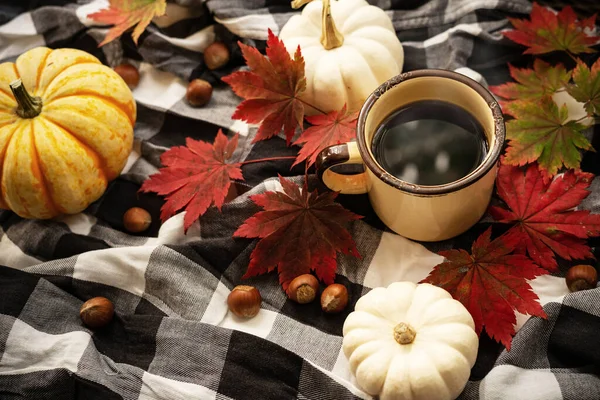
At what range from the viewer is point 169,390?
1.16 metres

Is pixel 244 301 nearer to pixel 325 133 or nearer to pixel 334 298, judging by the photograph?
pixel 334 298

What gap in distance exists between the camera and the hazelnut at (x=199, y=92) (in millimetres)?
1504

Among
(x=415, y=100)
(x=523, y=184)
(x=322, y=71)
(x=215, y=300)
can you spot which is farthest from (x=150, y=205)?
(x=523, y=184)

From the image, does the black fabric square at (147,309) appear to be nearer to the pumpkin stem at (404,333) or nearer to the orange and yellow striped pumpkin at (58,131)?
the orange and yellow striped pumpkin at (58,131)

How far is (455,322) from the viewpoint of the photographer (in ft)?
3.61

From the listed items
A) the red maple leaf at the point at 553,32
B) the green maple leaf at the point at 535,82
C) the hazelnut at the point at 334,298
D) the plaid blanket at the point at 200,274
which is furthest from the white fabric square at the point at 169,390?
the red maple leaf at the point at 553,32

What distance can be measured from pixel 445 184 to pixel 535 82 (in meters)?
0.42

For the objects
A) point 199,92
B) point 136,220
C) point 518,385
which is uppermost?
point 199,92

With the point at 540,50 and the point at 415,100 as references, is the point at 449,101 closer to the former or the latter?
the point at 415,100

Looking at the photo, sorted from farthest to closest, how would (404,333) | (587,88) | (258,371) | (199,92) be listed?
(199,92) → (587,88) → (258,371) → (404,333)

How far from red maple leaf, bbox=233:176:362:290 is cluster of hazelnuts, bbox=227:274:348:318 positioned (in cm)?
2

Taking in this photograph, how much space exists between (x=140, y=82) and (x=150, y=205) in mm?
327

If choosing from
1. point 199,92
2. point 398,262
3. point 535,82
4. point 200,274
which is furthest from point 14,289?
point 535,82

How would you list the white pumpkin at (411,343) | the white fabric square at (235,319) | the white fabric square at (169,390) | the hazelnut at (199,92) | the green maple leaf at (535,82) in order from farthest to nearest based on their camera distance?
1. the hazelnut at (199,92)
2. the green maple leaf at (535,82)
3. the white fabric square at (235,319)
4. the white fabric square at (169,390)
5. the white pumpkin at (411,343)
